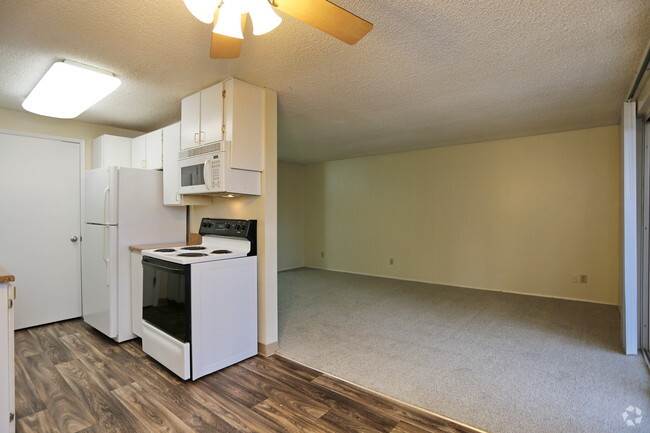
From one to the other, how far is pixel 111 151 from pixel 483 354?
432 cm

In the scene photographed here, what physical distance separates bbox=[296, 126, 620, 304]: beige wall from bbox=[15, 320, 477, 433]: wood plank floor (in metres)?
3.65

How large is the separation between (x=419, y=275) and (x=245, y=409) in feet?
14.1

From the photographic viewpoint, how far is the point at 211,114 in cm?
276

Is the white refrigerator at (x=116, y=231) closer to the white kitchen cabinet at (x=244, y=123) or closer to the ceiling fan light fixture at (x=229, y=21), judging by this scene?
the white kitchen cabinet at (x=244, y=123)

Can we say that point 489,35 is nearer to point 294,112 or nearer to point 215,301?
point 294,112

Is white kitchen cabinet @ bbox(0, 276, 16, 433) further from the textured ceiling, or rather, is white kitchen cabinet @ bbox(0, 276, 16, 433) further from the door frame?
the door frame

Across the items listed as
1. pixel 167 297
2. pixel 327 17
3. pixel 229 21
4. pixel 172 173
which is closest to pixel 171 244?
pixel 172 173

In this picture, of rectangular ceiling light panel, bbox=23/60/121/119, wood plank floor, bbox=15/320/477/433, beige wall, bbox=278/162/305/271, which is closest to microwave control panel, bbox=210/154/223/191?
rectangular ceiling light panel, bbox=23/60/121/119

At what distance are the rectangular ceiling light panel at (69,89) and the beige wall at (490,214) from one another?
4.53 m

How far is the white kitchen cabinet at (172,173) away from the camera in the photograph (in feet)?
10.3

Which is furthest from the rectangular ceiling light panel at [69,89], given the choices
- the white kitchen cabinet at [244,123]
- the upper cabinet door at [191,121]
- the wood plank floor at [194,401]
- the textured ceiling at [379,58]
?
the wood plank floor at [194,401]

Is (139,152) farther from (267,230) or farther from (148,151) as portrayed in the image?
(267,230)

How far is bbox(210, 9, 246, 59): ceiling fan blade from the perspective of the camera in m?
1.53

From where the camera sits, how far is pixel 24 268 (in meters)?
3.46
